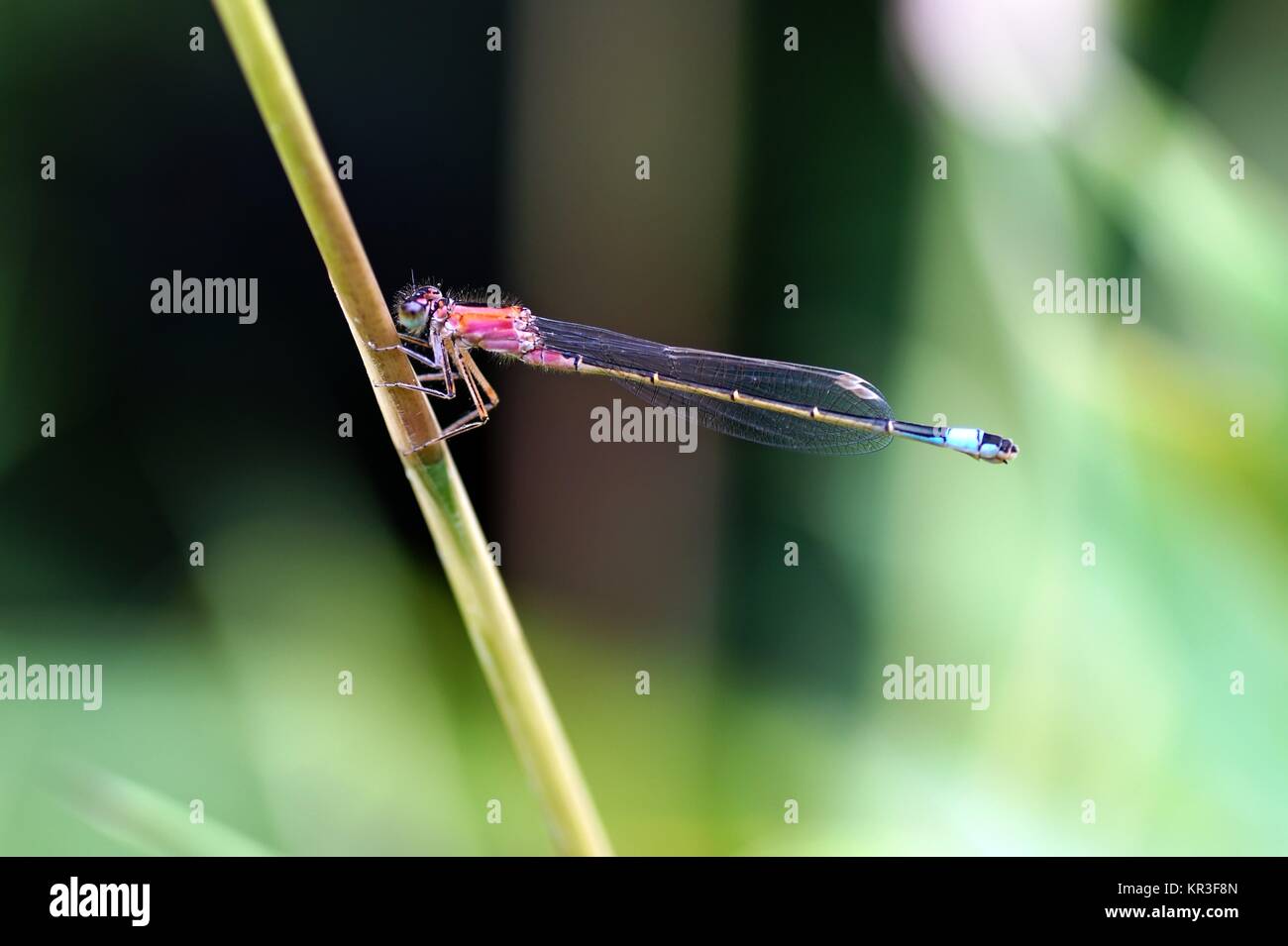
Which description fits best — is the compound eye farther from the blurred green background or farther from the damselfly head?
the blurred green background

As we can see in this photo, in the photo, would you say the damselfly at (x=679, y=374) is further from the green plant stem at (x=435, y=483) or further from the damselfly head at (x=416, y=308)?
the green plant stem at (x=435, y=483)

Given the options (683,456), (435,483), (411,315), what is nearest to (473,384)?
(411,315)

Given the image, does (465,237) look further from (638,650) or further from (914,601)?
(914,601)

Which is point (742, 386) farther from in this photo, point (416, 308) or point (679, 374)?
point (416, 308)

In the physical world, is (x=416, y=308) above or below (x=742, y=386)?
above

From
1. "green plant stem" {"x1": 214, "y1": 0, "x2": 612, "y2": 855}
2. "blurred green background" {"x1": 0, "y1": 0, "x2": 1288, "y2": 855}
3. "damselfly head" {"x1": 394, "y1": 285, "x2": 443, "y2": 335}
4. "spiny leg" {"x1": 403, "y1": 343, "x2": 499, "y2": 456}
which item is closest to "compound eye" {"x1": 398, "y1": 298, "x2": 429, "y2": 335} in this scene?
"damselfly head" {"x1": 394, "y1": 285, "x2": 443, "y2": 335}

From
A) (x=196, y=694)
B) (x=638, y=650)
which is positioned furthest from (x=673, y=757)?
(x=196, y=694)
